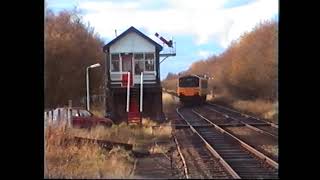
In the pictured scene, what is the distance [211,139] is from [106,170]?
34.5ft

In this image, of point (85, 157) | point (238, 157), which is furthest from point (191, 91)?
point (85, 157)

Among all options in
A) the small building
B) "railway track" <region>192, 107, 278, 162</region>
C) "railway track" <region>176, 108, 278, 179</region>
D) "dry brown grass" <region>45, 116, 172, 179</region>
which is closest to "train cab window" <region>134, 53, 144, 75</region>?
the small building

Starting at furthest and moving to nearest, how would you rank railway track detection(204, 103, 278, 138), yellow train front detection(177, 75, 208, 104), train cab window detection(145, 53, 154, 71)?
1. yellow train front detection(177, 75, 208, 104)
2. railway track detection(204, 103, 278, 138)
3. train cab window detection(145, 53, 154, 71)

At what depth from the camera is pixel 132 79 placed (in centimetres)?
1725

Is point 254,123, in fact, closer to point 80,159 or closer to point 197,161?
point 197,161

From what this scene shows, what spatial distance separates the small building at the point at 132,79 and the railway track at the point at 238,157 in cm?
242

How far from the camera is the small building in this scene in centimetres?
1638

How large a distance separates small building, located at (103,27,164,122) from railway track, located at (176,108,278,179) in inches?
95.4

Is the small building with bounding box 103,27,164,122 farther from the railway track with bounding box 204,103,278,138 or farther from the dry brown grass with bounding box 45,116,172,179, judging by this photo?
the railway track with bounding box 204,103,278,138

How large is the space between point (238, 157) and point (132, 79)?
4.64 metres
